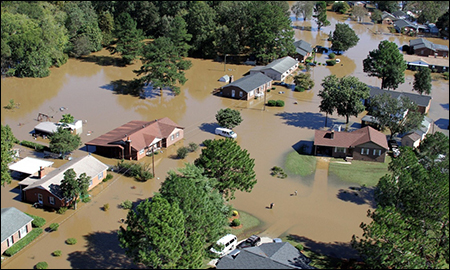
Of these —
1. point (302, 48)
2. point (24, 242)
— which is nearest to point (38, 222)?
point (24, 242)

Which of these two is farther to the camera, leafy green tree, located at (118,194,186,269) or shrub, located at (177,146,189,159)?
shrub, located at (177,146,189,159)

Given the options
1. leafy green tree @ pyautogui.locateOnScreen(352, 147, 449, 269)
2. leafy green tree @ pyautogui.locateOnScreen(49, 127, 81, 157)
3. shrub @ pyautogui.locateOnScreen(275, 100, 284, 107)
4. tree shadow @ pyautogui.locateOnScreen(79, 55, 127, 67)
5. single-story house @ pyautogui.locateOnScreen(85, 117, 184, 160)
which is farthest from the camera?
tree shadow @ pyautogui.locateOnScreen(79, 55, 127, 67)

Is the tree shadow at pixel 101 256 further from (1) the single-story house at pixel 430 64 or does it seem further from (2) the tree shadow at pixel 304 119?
(1) the single-story house at pixel 430 64

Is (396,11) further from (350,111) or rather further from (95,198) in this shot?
(95,198)

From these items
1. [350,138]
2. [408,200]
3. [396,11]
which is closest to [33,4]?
[350,138]

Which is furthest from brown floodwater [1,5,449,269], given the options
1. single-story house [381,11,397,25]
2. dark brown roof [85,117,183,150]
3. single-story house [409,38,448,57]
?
single-story house [381,11,397,25]

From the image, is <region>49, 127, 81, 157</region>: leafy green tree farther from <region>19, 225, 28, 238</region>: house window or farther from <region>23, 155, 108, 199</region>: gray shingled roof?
<region>19, 225, 28, 238</region>: house window
